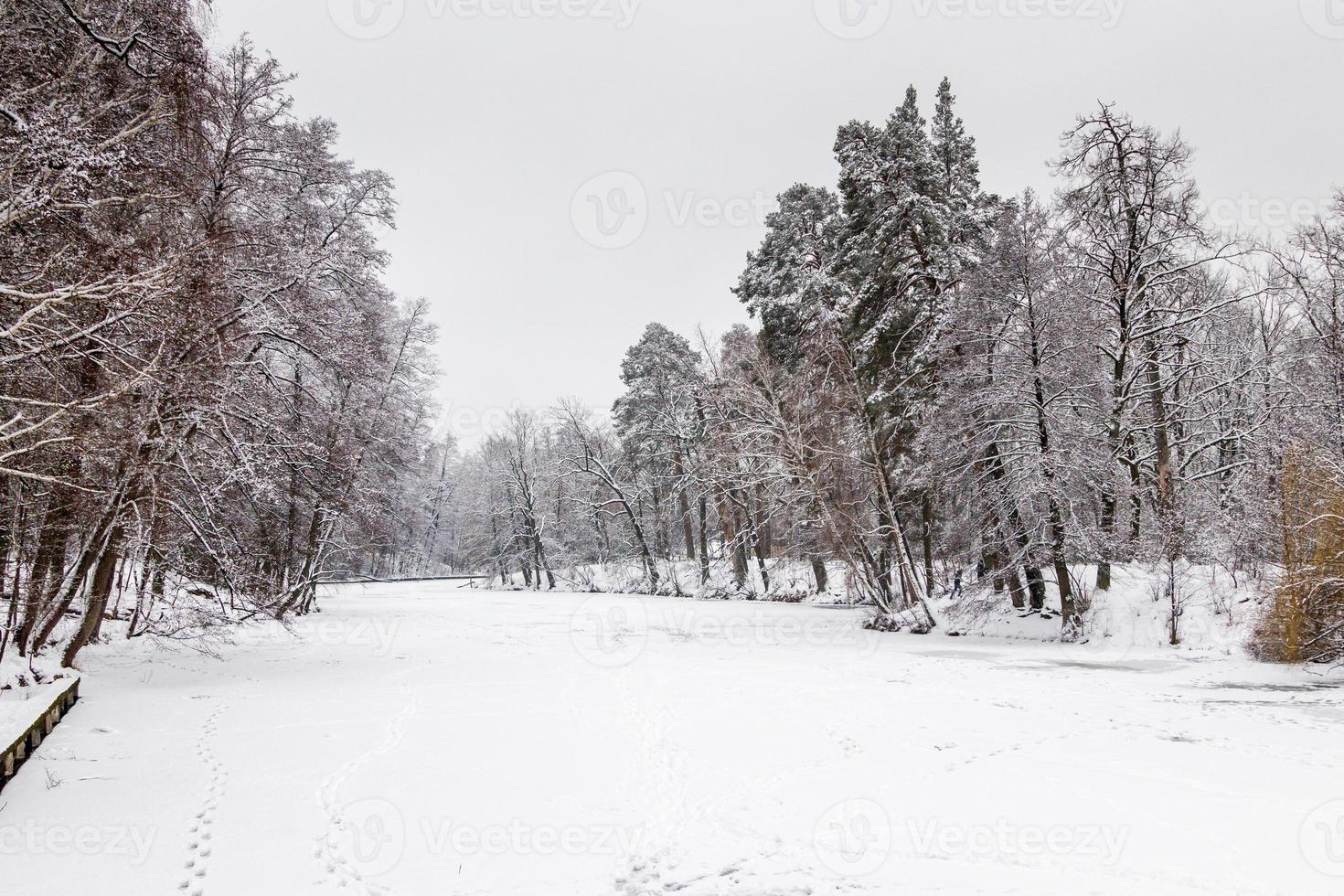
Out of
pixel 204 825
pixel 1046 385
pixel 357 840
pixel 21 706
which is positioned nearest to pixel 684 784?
pixel 357 840

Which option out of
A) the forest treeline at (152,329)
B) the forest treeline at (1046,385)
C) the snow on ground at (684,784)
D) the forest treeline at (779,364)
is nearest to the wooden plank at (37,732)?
the snow on ground at (684,784)

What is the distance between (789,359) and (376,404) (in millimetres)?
14501

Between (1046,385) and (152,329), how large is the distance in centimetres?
1616

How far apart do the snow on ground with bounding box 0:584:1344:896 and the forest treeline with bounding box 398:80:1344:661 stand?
344 cm

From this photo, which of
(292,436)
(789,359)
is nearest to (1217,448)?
(789,359)

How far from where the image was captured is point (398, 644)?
49.3 feet

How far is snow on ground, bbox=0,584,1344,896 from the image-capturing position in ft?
13.5

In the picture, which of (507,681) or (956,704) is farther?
(507,681)

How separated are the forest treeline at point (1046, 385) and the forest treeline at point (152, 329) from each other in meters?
11.2

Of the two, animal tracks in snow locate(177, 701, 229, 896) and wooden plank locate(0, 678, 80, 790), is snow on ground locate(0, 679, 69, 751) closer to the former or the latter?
wooden plank locate(0, 678, 80, 790)

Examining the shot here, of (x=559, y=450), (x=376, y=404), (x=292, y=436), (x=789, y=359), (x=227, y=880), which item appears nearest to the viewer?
(x=227, y=880)

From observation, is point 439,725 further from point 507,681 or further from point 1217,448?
point 1217,448

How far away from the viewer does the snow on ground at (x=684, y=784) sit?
412cm

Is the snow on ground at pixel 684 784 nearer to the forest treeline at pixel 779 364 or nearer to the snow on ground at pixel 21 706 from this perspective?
the snow on ground at pixel 21 706
